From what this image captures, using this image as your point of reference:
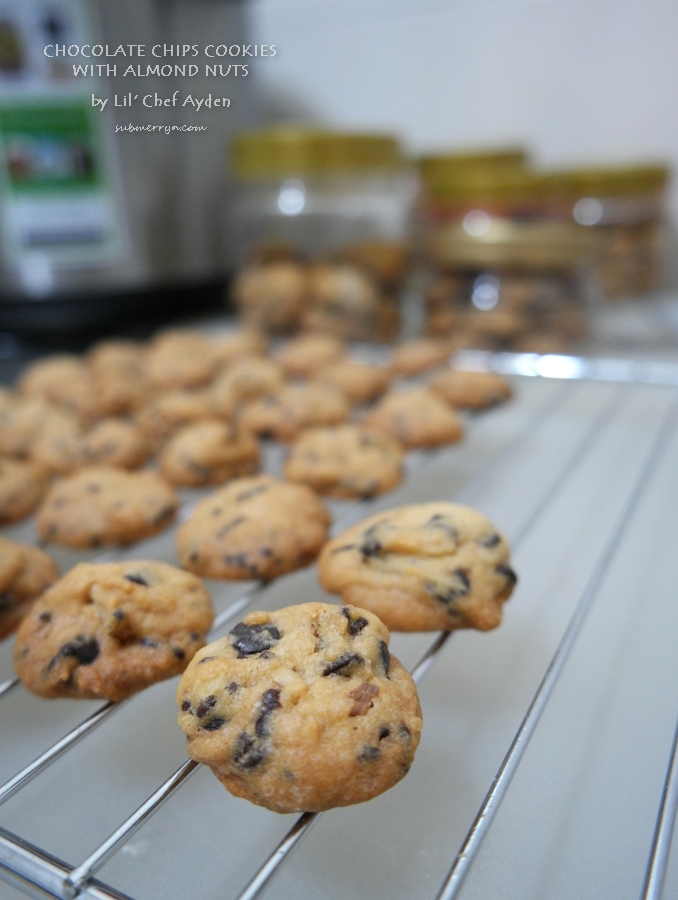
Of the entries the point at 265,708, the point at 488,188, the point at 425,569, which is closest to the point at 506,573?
the point at 425,569

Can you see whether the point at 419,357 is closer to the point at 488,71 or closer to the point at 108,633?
the point at 488,71

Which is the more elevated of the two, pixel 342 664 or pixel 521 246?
pixel 521 246

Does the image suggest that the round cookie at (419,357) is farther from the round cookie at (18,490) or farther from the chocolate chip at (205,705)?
the chocolate chip at (205,705)

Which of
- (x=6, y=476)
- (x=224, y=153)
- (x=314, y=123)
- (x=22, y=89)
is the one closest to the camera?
(x=6, y=476)

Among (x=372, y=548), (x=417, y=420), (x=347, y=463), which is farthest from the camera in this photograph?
(x=417, y=420)

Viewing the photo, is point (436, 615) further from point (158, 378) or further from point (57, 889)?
point (158, 378)

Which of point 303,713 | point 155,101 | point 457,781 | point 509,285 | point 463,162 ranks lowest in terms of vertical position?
point 457,781

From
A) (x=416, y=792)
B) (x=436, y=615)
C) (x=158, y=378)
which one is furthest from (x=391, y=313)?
(x=416, y=792)
